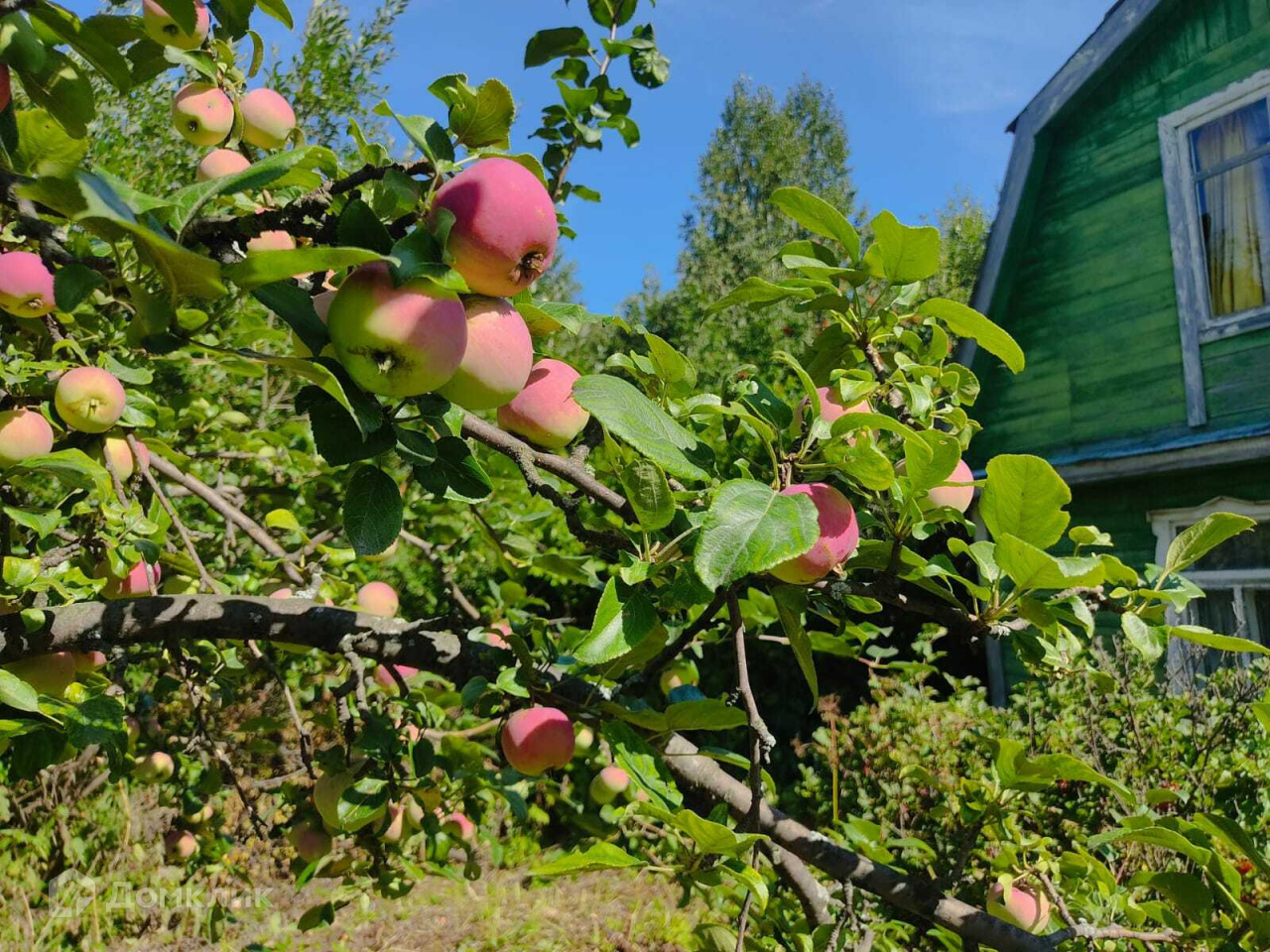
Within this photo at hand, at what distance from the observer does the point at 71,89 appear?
77cm

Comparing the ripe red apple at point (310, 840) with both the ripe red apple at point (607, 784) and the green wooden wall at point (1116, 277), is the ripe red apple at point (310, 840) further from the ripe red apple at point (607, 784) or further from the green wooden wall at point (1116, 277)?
the green wooden wall at point (1116, 277)

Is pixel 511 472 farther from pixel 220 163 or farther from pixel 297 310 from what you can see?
pixel 297 310

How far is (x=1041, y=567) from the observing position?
88 centimetres

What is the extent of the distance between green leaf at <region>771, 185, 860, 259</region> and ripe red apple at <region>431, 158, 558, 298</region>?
464mm

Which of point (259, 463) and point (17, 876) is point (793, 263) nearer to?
point (259, 463)

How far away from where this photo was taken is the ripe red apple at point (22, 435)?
1.26 meters

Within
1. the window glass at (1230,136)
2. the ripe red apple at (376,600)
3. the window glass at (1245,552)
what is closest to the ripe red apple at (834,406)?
the ripe red apple at (376,600)

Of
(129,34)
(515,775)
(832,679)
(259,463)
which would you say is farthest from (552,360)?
(832,679)

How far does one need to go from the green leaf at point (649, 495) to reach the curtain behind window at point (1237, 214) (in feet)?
17.1

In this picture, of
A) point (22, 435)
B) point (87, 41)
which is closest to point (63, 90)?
point (87, 41)

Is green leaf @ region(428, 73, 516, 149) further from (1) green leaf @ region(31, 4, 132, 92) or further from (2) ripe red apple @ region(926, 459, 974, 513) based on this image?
(2) ripe red apple @ region(926, 459, 974, 513)

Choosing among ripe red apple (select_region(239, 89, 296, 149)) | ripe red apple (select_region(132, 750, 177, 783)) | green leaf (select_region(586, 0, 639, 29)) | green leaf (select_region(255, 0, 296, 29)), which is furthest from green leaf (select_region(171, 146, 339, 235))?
ripe red apple (select_region(132, 750, 177, 783))

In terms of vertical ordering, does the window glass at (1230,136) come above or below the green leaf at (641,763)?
above

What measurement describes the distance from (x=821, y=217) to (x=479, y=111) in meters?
0.51
